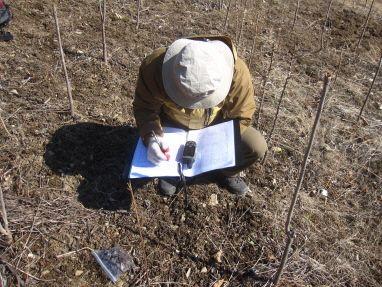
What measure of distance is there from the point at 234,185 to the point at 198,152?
34cm

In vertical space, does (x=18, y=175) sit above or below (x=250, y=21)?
below

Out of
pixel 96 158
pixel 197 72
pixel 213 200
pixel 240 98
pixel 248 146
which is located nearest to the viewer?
pixel 197 72

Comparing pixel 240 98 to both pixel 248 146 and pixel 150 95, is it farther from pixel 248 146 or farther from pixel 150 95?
pixel 150 95

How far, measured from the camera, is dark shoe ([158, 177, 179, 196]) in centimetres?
245

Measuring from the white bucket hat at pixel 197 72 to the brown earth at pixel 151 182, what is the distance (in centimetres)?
72

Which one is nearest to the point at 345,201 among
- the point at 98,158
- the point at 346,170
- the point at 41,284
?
the point at 346,170

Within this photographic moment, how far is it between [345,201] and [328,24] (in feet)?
7.96

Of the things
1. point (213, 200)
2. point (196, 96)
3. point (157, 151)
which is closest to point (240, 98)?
point (196, 96)

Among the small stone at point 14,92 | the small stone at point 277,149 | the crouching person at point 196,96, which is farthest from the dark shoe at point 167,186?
the small stone at point 14,92

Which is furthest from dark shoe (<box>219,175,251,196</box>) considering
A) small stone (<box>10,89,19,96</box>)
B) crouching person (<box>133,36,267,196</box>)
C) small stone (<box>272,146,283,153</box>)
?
small stone (<box>10,89,19,96</box>)

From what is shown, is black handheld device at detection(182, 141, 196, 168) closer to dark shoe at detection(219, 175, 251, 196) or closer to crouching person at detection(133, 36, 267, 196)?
crouching person at detection(133, 36, 267, 196)

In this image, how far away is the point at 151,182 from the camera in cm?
253

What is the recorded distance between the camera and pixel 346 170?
114 inches

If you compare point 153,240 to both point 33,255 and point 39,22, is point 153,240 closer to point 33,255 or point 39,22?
point 33,255
